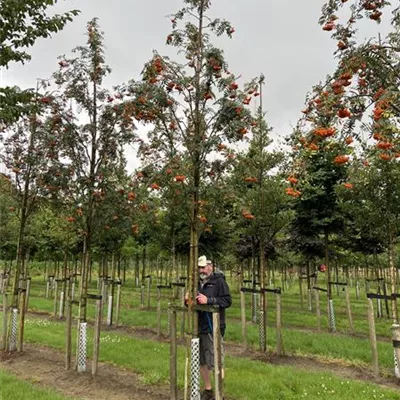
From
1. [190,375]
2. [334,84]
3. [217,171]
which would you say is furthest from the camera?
[217,171]

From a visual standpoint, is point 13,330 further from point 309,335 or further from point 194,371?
point 309,335

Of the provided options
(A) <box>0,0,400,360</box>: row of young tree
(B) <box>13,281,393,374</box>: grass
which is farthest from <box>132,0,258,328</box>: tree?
(B) <box>13,281,393,374</box>: grass

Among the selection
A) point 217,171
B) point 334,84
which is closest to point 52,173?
point 217,171

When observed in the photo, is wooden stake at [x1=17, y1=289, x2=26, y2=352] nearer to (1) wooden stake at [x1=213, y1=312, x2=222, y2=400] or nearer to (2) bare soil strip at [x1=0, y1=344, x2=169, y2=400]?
(2) bare soil strip at [x1=0, y1=344, x2=169, y2=400]

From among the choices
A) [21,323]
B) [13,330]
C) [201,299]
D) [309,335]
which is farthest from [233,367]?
[13,330]

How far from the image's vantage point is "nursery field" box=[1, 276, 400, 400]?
21.9ft

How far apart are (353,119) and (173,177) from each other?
281cm

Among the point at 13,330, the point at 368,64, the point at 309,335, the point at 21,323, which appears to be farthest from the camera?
the point at 309,335

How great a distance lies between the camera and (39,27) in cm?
625

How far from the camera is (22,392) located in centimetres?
631

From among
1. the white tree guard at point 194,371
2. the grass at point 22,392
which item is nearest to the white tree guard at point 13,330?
the grass at point 22,392

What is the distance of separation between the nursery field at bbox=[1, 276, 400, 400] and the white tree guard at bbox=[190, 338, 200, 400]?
2.96 feet

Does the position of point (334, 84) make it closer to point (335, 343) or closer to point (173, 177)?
point (173, 177)

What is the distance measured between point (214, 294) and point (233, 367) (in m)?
2.43
